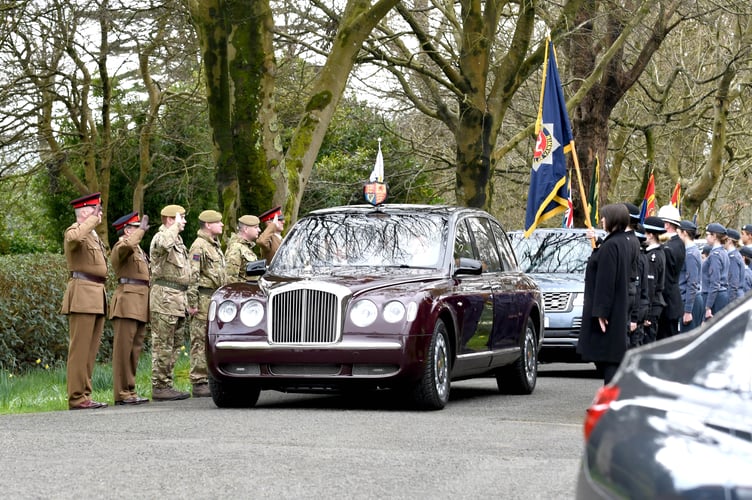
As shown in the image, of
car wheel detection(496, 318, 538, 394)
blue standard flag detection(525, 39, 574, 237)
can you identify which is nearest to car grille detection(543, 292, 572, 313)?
blue standard flag detection(525, 39, 574, 237)

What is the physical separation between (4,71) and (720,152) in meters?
16.7

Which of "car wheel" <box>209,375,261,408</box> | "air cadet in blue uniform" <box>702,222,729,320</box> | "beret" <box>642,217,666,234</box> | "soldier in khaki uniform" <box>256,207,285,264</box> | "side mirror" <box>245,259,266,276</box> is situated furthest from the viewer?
"air cadet in blue uniform" <box>702,222,729,320</box>

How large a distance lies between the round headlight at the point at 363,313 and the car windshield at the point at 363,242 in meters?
1.11

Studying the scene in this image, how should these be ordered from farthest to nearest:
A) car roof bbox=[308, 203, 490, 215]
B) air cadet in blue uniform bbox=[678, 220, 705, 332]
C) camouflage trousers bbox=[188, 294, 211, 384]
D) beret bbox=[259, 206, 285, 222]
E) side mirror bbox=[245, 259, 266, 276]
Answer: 1. air cadet in blue uniform bbox=[678, 220, 705, 332]
2. beret bbox=[259, 206, 285, 222]
3. camouflage trousers bbox=[188, 294, 211, 384]
4. car roof bbox=[308, 203, 490, 215]
5. side mirror bbox=[245, 259, 266, 276]

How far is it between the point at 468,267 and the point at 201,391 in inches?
134

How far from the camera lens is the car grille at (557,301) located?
56.8 ft

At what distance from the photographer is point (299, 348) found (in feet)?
37.1

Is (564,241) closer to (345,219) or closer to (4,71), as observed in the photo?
(345,219)

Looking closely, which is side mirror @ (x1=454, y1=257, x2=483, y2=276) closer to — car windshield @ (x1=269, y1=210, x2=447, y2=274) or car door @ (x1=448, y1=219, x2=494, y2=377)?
car door @ (x1=448, y1=219, x2=494, y2=377)

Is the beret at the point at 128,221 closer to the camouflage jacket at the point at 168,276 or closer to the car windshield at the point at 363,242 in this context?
the camouflage jacket at the point at 168,276

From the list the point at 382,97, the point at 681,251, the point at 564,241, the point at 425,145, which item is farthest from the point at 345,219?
the point at 425,145

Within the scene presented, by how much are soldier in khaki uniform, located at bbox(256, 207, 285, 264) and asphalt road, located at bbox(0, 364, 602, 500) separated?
11.9ft

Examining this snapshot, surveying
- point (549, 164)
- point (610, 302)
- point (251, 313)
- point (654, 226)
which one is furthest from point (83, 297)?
point (654, 226)

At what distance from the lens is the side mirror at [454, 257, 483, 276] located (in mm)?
12141
